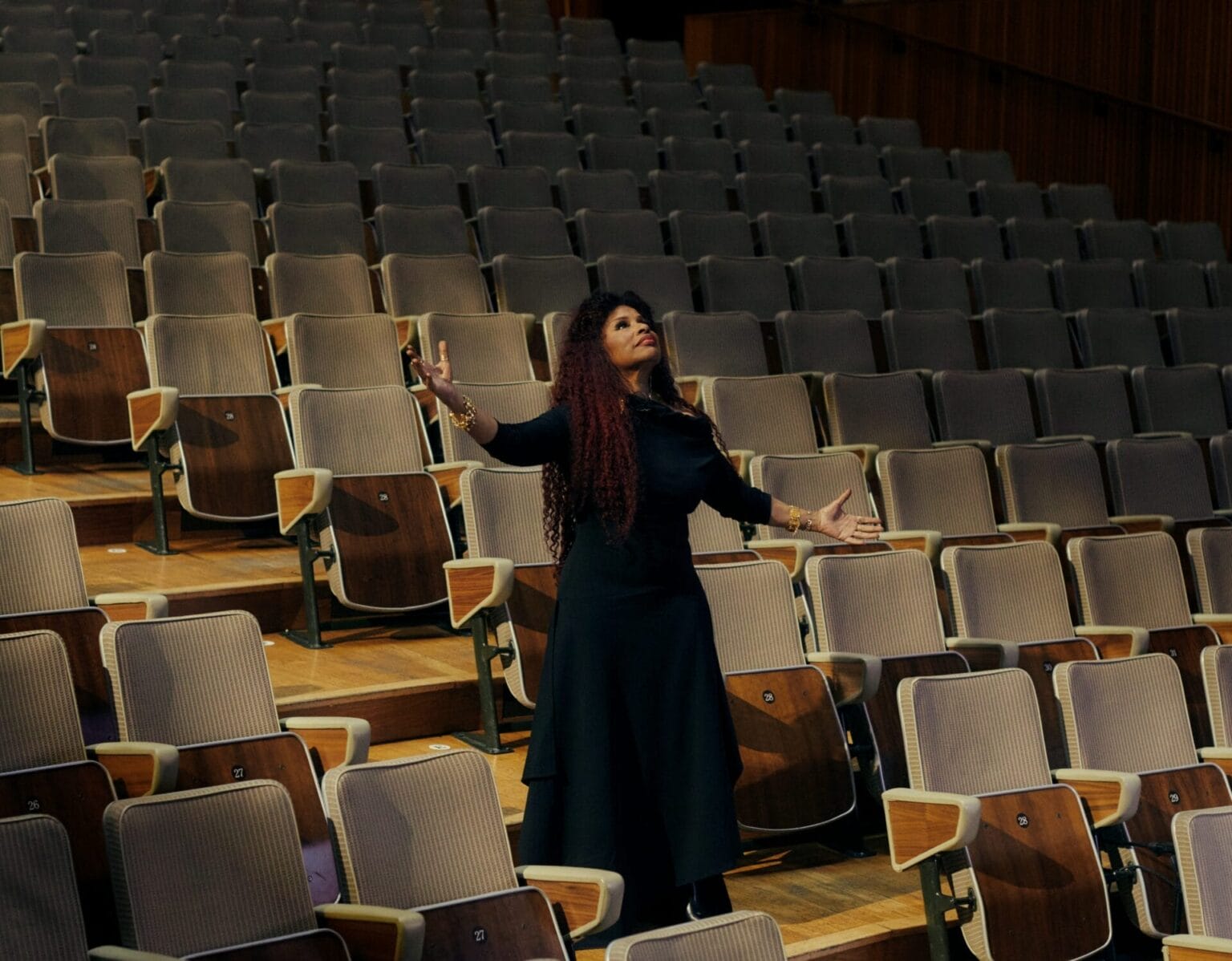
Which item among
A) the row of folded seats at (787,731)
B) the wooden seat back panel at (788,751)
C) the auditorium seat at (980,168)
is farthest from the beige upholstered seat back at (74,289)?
the auditorium seat at (980,168)

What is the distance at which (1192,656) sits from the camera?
1.06 m

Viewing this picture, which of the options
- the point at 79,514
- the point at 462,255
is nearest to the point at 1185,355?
the point at 462,255

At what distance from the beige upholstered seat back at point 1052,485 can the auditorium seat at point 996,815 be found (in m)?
0.38

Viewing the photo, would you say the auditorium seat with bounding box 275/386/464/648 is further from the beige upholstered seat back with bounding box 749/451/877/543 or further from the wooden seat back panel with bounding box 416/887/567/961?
the wooden seat back panel with bounding box 416/887/567/961

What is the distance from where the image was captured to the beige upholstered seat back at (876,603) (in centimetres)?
91

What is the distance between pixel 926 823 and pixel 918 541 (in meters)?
0.36

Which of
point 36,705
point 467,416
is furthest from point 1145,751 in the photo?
point 36,705

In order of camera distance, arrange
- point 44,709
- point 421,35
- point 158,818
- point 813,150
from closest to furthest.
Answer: point 158,818 < point 44,709 < point 813,150 < point 421,35

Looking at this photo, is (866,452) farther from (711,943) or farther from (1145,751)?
(711,943)

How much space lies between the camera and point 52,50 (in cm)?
175

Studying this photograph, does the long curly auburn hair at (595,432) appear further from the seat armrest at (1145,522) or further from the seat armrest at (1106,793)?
the seat armrest at (1145,522)

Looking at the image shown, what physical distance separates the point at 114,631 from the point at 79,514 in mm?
415

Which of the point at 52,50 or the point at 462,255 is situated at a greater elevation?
the point at 52,50

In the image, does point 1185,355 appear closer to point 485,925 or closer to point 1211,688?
point 1211,688
